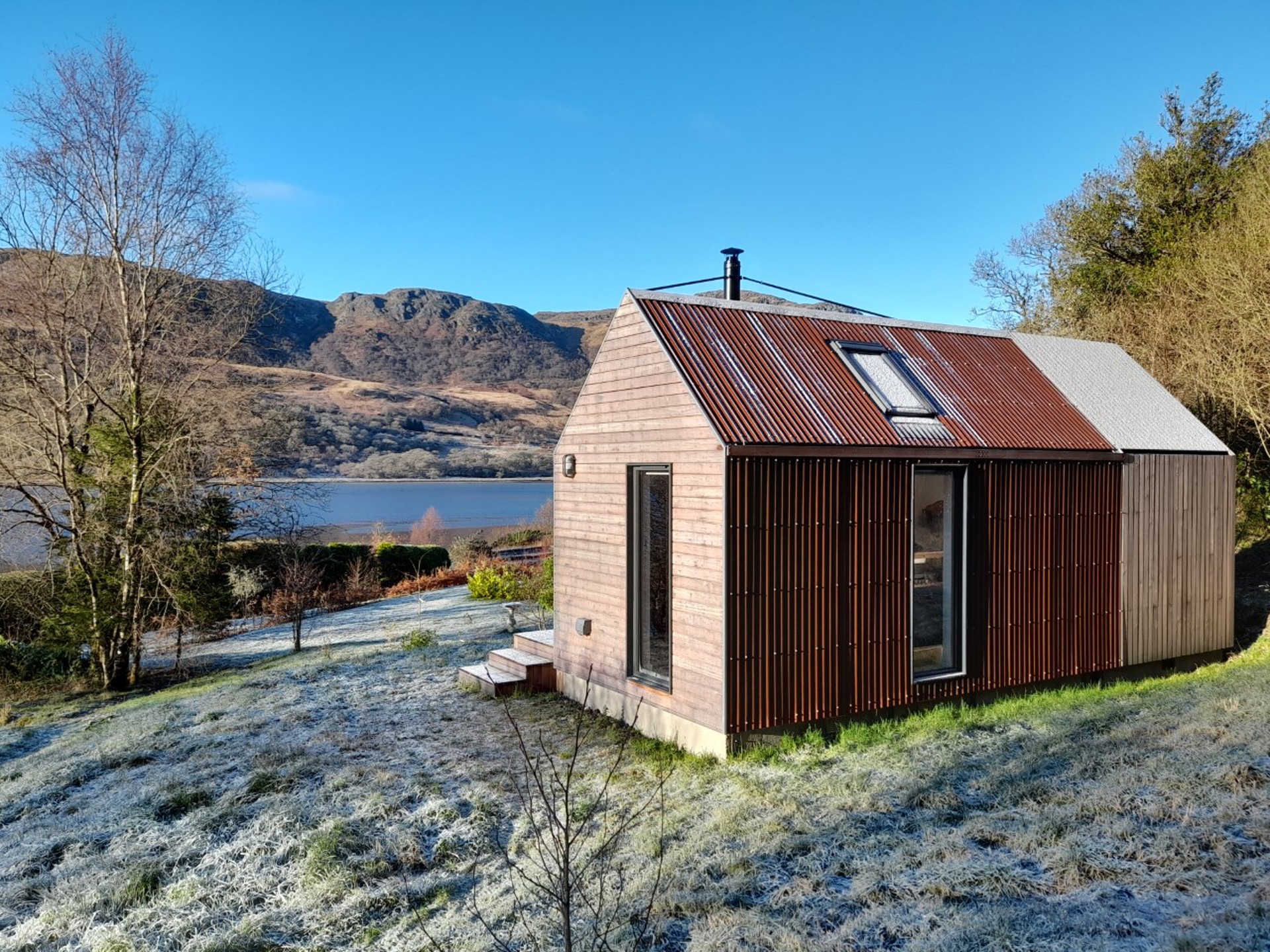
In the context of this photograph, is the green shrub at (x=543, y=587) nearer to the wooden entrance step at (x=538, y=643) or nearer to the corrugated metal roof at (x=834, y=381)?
the wooden entrance step at (x=538, y=643)

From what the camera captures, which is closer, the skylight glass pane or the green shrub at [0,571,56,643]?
the skylight glass pane

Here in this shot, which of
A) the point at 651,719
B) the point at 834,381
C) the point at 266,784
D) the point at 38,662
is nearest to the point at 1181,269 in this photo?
the point at 834,381

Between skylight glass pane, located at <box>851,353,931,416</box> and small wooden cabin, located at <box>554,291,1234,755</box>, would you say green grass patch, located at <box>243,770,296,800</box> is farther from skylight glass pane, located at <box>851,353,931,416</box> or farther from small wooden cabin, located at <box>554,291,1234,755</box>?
skylight glass pane, located at <box>851,353,931,416</box>

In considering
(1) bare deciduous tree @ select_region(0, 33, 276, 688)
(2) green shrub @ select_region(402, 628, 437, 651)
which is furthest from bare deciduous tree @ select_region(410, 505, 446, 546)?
(1) bare deciduous tree @ select_region(0, 33, 276, 688)

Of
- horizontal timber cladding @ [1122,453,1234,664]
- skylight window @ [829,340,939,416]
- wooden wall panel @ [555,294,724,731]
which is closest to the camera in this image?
wooden wall panel @ [555,294,724,731]

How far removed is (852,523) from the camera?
654cm

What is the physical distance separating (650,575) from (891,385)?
Answer: 9.53ft

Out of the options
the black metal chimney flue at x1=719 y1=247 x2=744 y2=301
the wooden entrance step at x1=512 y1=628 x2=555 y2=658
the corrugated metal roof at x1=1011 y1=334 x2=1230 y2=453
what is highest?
the black metal chimney flue at x1=719 y1=247 x2=744 y2=301

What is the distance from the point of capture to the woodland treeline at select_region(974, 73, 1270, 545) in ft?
41.1

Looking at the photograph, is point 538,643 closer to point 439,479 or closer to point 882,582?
point 882,582

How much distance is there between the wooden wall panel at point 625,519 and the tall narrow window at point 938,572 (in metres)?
2.04

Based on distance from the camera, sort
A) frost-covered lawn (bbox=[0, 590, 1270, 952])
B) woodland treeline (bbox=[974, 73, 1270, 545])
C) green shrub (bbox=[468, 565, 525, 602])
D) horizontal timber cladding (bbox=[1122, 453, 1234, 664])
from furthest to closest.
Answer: green shrub (bbox=[468, 565, 525, 602]) → woodland treeline (bbox=[974, 73, 1270, 545]) → horizontal timber cladding (bbox=[1122, 453, 1234, 664]) → frost-covered lawn (bbox=[0, 590, 1270, 952])

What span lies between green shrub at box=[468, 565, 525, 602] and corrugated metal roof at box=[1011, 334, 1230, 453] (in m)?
10.2

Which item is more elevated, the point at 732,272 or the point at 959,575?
the point at 732,272
